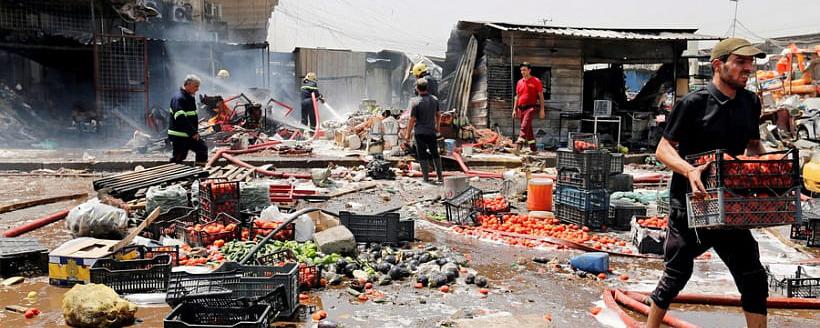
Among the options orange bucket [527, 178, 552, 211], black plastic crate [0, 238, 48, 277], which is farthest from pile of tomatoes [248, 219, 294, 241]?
orange bucket [527, 178, 552, 211]

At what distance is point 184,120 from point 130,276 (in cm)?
606

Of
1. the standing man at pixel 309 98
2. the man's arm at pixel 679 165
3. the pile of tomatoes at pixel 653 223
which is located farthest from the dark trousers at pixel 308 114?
the man's arm at pixel 679 165

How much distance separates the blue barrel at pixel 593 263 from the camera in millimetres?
6262

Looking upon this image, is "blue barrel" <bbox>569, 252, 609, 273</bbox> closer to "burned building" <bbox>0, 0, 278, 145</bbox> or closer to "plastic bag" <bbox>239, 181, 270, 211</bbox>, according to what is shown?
"plastic bag" <bbox>239, 181, 270, 211</bbox>

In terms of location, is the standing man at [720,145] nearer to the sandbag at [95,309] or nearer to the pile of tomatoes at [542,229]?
the pile of tomatoes at [542,229]

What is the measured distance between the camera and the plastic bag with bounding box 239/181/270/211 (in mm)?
8398

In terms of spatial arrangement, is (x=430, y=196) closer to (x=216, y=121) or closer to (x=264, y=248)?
(x=264, y=248)

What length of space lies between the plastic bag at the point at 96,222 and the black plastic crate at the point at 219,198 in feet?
3.25

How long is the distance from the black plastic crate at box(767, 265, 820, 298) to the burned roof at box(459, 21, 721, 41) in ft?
40.1

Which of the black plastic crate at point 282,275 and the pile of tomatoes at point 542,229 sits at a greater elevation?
the black plastic crate at point 282,275

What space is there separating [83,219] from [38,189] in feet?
16.9

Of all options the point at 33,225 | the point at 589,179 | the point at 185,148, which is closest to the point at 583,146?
the point at 589,179

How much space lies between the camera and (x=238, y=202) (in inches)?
305

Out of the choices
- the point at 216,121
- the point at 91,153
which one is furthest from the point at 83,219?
the point at 216,121
